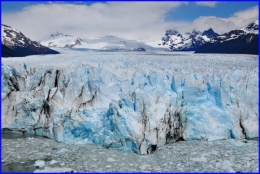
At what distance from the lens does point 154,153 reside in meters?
7.68

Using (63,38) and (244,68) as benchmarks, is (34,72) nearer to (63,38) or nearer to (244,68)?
(244,68)

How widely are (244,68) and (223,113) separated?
2.59 meters

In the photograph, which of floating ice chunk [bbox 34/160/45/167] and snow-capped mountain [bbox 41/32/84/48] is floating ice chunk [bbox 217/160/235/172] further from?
snow-capped mountain [bbox 41/32/84/48]

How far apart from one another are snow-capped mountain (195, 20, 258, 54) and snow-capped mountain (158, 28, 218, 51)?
1153 inches

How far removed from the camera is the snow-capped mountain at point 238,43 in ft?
129

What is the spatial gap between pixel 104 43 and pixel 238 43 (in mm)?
42262

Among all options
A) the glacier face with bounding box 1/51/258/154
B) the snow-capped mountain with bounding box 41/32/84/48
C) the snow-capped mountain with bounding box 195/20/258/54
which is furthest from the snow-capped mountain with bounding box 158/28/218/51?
the glacier face with bounding box 1/51/258/154

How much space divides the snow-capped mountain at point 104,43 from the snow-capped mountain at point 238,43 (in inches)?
824

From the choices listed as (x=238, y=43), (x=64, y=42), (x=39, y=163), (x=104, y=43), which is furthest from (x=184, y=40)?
(x=39, y=163)

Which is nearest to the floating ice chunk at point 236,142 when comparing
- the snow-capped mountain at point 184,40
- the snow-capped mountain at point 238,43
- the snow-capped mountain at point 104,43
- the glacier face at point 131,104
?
→ the glacier face at point 131,104

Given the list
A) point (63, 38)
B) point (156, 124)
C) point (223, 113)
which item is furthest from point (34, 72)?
point (63, 38)

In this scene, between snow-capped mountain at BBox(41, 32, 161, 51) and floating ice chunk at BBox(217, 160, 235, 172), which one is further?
snow-capped mountain at BBox(41, 32, 161, 51)

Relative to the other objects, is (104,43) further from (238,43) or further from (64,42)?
(238,43)

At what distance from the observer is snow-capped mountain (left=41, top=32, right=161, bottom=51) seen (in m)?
72.2
